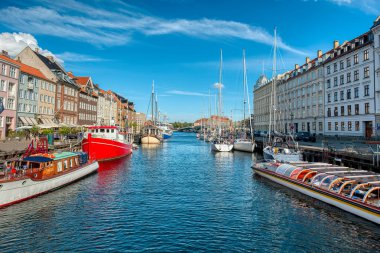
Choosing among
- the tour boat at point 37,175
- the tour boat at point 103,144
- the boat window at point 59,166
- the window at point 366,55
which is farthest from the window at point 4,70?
the window at point 366,55

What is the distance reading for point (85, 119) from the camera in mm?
88312

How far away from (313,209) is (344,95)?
5222 centimetres

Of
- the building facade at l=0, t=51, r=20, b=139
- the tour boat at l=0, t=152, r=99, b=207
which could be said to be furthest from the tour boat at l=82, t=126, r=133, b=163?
the building facade at l=0, t=51, r=20, b=139

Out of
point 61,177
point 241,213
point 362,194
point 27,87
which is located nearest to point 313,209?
point 362,194

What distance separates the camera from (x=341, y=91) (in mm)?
64562

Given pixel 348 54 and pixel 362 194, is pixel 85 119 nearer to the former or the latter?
pixel 348 54

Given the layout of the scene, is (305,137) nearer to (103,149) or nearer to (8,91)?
(103,149)

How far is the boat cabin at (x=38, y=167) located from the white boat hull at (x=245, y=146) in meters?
43.4

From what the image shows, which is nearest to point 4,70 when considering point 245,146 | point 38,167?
point 38,167

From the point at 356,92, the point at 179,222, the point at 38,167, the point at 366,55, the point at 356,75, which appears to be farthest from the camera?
the point at 356,92

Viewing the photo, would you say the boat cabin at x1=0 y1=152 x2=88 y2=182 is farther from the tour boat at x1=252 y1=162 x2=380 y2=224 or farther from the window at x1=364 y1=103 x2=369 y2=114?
the window at x1=364 y1=103 x2=369 y2=114

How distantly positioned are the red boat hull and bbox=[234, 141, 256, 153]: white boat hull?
93.3 ft

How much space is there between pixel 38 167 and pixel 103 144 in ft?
67.0

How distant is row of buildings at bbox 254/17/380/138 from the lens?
174ft
